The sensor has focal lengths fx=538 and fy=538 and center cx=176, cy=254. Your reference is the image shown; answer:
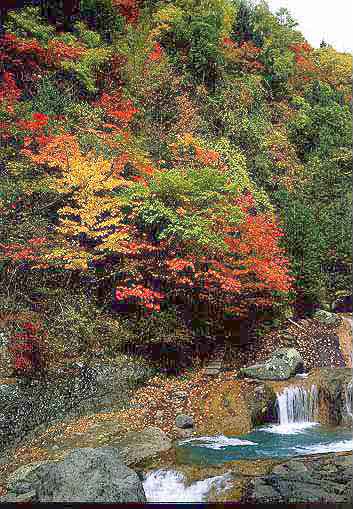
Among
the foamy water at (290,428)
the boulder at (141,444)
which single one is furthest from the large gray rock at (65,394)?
the foamy water at (290,428)

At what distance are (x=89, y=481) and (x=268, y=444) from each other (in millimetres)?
2001

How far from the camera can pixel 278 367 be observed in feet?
21.6

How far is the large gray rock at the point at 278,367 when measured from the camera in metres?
6.51

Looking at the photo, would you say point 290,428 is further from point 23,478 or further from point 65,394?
point 23,478

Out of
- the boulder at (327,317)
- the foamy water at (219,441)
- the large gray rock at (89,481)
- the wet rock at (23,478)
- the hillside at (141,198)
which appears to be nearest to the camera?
the large gray rock at (89,481)

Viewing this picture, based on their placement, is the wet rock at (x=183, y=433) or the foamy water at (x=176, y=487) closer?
the foamy water at (x=176, y=487)

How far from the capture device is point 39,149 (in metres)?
7.09

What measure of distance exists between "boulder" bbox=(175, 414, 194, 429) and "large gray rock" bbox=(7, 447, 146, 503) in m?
1.17

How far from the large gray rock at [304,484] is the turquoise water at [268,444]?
385 millimetres

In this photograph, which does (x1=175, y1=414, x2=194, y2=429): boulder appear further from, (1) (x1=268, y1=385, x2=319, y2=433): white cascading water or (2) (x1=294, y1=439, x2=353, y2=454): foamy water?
(2) (x1=294, y1=439, x2=353, y2=454): foamy water

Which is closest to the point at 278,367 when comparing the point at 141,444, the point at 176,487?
the point at 141,444

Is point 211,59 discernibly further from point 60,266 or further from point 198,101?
point 60,266

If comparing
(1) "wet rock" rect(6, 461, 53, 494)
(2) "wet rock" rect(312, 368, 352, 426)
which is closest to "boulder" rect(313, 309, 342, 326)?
(2) "wet rock" rect(312, 368, 352, 426)

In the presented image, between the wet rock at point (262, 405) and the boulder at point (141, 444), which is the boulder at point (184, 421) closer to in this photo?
the boulder at point (141, 444)
